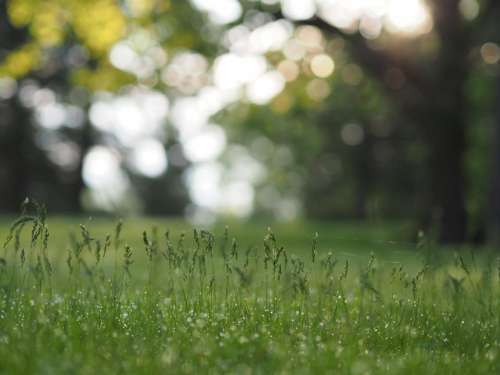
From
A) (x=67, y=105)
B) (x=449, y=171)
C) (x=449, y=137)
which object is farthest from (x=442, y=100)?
(x=67, y=105)

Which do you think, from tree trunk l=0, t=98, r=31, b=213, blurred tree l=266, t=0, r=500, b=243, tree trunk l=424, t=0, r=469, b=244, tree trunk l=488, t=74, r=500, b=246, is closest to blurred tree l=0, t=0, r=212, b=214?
tree trunk l=0, t=98, r=31, b=213

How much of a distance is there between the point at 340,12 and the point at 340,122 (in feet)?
56.3

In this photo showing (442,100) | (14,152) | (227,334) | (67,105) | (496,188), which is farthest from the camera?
(67,105)

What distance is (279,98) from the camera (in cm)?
2170

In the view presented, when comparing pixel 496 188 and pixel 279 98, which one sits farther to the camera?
pixel 279 98

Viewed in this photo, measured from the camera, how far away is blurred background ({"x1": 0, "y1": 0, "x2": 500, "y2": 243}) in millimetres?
17906

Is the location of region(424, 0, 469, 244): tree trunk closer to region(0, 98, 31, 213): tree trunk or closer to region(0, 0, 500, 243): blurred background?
region(0, 0, 500, 243): blurred background

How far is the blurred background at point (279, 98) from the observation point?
58.7ft

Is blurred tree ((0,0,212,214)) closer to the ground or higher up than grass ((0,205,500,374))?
higher up

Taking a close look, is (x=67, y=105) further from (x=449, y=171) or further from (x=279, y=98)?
(x=449, y=171)

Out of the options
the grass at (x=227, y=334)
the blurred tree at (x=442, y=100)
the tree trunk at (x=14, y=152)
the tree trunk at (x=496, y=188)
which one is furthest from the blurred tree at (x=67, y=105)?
the grass at (x=227, y=334)

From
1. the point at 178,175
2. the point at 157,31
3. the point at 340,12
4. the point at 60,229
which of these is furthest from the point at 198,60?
the point at 178,175

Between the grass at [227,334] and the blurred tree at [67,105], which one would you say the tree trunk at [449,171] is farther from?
the grass at [227,334]

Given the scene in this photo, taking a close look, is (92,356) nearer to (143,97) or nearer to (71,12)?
(71,12)
